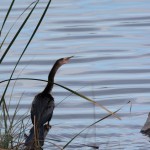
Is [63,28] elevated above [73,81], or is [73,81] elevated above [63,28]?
[63,28]

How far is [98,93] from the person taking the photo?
10.4 metres

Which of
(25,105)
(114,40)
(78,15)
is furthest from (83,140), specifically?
(78,15)

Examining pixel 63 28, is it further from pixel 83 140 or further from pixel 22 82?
pixel 83 140

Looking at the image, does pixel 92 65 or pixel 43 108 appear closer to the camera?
pixel 43 108

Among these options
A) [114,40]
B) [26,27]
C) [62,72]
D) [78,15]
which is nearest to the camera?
[62,72]

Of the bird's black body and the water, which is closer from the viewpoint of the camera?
the bird's black body

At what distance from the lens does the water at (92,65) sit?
8686 millimetres

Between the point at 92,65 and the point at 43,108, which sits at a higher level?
the point at 92,65

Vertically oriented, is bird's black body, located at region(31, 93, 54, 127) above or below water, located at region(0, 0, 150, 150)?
below

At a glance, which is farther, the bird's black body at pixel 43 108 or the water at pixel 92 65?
the water at pixel 92 65

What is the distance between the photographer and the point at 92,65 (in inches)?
461

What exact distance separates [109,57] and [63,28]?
7.91ft

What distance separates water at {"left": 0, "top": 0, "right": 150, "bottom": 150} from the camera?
8.69m

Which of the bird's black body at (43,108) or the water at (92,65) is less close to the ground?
the water at (92,65)
